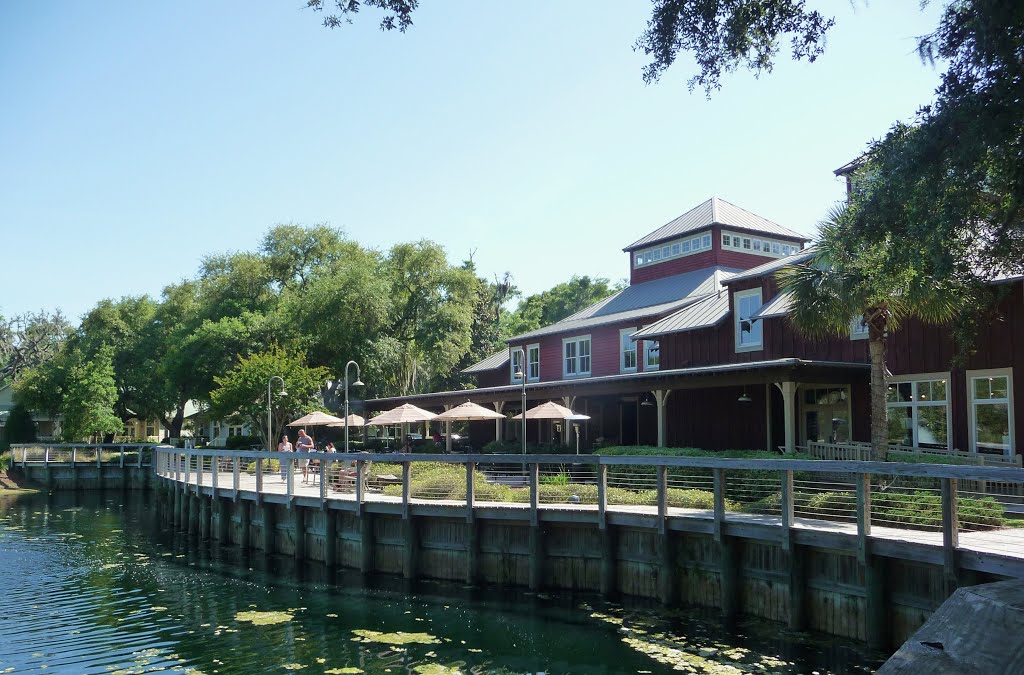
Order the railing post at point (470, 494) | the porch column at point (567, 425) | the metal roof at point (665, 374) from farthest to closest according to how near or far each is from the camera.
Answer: the porch column at point (567, 425)
the metal roof at point (665, 374)
the railing post at point (470, 494)

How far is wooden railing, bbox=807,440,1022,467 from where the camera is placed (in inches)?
731

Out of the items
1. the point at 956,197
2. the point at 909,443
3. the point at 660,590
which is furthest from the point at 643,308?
the point at 956,197

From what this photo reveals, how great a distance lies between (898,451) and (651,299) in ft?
55.8

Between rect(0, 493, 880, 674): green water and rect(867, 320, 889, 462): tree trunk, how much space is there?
7065 millimetres

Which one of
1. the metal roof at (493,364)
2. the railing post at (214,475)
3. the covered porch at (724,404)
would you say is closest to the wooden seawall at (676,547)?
A: the railing post at (214,475)

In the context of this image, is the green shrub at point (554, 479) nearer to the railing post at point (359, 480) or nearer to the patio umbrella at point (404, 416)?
the railing post at point (359, 480)

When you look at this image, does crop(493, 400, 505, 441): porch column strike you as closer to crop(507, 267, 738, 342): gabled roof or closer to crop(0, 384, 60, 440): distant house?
crop(507, 267, 738, 342): gabled roof

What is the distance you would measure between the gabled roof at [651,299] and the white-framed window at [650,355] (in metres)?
1.11

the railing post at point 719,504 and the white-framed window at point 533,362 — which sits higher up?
the white-framed window at point 533,362

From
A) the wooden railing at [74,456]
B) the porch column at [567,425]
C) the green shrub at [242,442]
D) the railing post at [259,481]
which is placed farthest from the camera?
the wooden railing at [74,456]

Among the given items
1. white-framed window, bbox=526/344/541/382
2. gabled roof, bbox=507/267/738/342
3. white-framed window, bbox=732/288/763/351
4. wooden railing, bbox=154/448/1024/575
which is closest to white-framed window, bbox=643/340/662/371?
gabled roof, bbox=507/267/738/342

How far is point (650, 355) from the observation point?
1312 inches

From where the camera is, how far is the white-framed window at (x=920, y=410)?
2112cm

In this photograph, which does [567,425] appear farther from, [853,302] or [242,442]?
[242,442]
